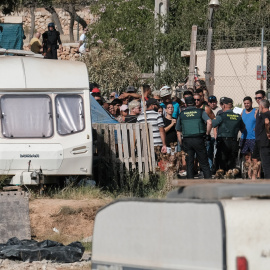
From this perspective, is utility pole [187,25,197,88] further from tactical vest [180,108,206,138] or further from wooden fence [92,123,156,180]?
tactical vest [180,108,206,138]

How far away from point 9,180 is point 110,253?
992 centimetres

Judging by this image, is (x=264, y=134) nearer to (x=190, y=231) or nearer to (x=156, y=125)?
Result: (x=156, y=125)

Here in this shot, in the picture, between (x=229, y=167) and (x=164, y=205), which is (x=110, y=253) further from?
(x=229, y=167)

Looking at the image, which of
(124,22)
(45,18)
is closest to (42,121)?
(124,22)

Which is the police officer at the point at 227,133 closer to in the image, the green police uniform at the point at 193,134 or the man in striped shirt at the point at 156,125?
the green police uniform at the point at 193,134

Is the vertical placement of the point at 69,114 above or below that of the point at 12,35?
below

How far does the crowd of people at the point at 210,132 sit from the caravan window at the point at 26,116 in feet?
6.82

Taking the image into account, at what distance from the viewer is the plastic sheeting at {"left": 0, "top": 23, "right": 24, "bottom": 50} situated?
29.5 meters

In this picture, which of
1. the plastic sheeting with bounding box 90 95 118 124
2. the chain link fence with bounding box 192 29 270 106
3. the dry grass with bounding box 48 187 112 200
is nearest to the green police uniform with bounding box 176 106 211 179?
the dry grass with bounding box 48 187 112 200

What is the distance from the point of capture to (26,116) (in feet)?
49.9

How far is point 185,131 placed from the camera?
15750 mm

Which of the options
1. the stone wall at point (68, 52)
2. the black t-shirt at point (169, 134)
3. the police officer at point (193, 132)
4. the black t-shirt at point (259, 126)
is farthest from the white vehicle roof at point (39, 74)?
the stone wall at point (68, 52)

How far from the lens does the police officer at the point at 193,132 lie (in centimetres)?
1564

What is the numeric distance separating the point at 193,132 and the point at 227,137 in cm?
99
